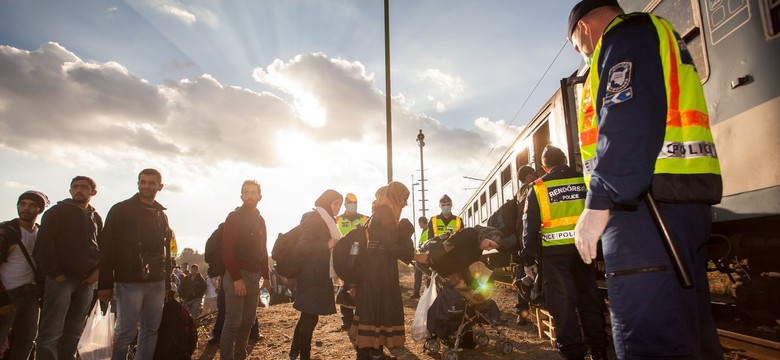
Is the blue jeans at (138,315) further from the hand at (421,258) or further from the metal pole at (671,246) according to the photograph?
the metal pole at (671,246)

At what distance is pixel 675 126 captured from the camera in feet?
4.65

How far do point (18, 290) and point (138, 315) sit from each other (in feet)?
4.06

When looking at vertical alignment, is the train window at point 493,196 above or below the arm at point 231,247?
above

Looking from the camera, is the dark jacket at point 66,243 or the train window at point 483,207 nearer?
the dark jacket at point 66,243

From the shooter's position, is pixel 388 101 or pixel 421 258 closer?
pixel 421 258

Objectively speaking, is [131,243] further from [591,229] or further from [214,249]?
[591,229]

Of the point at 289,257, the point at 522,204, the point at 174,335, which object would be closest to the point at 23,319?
the point at 174,335

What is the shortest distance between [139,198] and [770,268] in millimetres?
5995

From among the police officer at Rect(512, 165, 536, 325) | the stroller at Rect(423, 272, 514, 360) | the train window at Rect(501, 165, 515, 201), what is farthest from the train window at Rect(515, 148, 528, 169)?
the stroller at Rect(423, 272, 514, 360)

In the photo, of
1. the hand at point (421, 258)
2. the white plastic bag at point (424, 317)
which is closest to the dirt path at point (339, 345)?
the white plastic bag at point (424, 317)

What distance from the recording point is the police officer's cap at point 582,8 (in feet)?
5.58

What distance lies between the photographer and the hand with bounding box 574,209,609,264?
138cm

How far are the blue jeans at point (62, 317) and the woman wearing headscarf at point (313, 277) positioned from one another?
6.74 feet

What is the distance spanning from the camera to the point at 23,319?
3574mm
